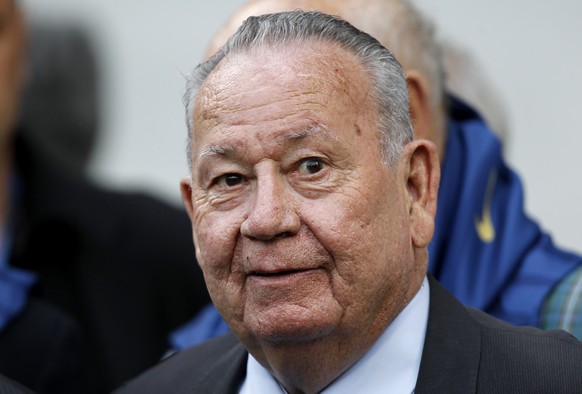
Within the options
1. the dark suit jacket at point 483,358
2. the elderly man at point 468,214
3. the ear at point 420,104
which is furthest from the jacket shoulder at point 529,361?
the ear at point 420,104

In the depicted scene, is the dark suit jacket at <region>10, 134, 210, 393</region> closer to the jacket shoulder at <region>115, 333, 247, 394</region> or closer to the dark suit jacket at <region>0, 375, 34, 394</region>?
the jacket shoulder at <region>115, 333, 247, 394</region>

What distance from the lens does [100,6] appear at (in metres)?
6.66

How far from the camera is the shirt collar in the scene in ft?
10.1

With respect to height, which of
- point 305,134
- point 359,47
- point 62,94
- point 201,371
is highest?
point 359,47

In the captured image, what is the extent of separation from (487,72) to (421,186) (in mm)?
2190

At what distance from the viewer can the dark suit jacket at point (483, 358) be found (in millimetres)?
2988

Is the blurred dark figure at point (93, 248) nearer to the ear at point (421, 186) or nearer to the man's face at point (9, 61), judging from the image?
the man's face at point (9, 61)

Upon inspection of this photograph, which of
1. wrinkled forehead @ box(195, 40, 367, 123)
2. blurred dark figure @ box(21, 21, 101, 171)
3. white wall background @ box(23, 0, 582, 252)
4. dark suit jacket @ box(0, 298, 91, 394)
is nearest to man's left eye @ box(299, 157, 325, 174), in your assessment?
wrinkled forehead @ box(195, 40, 367, 123)

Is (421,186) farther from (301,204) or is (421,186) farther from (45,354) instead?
(45,354)

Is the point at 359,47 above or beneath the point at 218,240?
above

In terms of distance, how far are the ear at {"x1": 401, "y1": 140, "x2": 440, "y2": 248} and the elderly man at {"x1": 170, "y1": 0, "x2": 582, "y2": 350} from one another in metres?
0.74

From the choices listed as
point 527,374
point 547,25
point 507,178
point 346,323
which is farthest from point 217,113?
point 547,25

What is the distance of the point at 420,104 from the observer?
4008 millimetres

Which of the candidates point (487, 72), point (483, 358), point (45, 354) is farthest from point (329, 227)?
point (487, 72)
